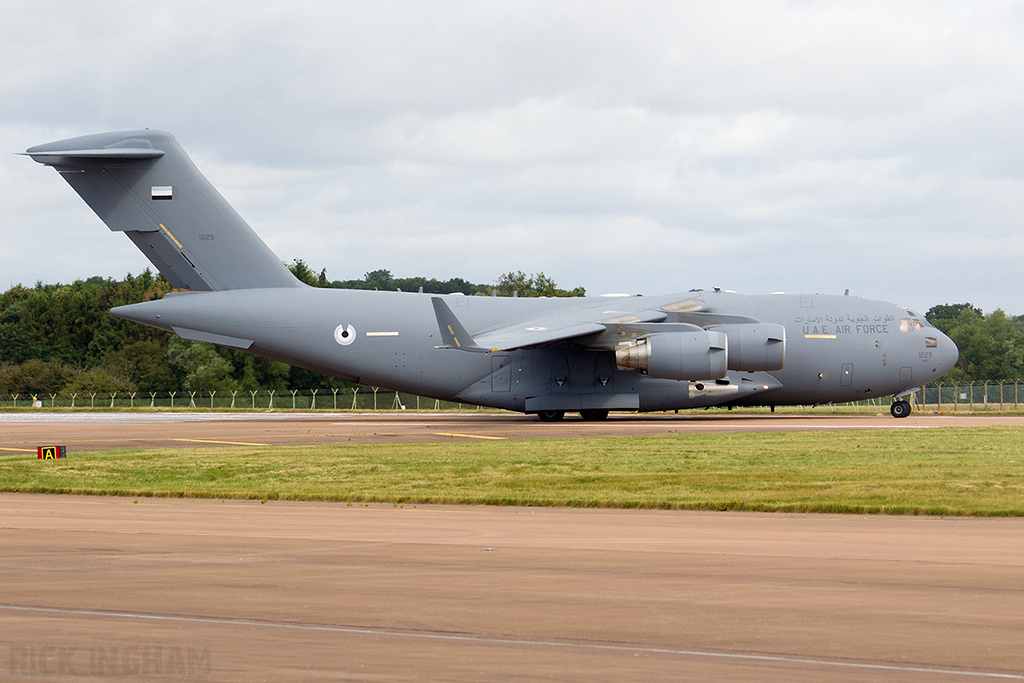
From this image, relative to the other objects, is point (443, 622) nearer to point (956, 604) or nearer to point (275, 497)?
point (956, 604)

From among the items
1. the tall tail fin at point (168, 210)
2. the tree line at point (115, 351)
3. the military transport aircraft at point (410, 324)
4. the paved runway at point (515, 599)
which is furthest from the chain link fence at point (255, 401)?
the paved runway at point (515, 599)

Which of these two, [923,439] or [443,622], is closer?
[443,622]

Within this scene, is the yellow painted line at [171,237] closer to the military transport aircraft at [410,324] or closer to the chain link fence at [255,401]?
the military transport aircraft at [410,324]

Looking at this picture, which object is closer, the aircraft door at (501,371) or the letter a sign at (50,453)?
the letter a sign at (50,453)

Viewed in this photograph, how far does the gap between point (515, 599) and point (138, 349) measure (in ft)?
270

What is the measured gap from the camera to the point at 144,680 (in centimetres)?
573

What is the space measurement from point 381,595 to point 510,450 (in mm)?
13307

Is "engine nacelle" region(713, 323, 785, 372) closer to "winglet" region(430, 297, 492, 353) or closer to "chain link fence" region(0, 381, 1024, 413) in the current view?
"winglet" region(430, 297, 492, 353)

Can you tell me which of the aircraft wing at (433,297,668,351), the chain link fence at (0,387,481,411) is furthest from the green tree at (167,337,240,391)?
the aircraft wing at (433,297,668,351)

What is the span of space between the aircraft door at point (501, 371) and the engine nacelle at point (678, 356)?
3.77 meters

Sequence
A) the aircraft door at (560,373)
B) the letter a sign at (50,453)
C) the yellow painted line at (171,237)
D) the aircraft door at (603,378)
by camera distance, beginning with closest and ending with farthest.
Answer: the letter a sign at (50,453)
the aircraft door at (560,373)
the aircraft door at (603,378)
the yellow painted line at (171,237)

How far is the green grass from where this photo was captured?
1387 centimetres

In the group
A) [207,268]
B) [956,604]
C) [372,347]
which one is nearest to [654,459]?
[956,604]

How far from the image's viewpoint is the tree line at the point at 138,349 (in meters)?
76.5
